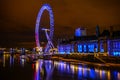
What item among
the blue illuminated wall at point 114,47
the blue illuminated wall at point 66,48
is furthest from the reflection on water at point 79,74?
the blue illuminated wall at point 66,48

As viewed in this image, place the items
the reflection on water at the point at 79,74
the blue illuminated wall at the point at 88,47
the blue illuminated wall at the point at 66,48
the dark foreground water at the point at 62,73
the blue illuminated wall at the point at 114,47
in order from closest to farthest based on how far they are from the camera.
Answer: the reflection on water at the point at 79,74, the dark foreground water at the point at 62,73, the blue illuminated wall at the point at 114,47, the blue illuminated wall at the point at 88,47, the blue illuminated wall at the point at 66,48

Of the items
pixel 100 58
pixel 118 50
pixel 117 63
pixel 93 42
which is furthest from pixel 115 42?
pixel 117 63

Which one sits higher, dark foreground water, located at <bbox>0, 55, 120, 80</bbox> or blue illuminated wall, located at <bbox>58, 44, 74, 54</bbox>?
blue illuminated wall, located at <bbox>58, 44, 74, 54</bbox>

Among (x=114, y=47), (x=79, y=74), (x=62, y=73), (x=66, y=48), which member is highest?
(x=66, y=48)

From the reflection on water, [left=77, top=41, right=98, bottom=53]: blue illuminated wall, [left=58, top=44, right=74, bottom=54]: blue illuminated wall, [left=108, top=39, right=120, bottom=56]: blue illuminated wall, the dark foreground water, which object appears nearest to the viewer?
the reflection on water

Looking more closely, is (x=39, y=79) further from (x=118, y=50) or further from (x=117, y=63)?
(x=118, y=50)

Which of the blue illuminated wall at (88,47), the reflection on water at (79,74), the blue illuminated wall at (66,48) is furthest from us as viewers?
the blue illuminated wall at (66,48)

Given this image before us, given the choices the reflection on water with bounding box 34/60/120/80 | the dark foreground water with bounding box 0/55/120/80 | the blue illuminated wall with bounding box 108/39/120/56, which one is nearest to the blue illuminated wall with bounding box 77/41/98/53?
the blue illuminated wall with bounding box 108/39/120/56

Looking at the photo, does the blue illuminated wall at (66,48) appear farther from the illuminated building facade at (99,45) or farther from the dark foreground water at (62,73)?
the dark foreground water at (62,73)

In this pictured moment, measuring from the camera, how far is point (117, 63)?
78.3m

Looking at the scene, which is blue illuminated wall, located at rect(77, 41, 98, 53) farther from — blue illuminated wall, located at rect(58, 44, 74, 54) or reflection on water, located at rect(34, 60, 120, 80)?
reflection on water, located at rect(34, 60, 120, 80)

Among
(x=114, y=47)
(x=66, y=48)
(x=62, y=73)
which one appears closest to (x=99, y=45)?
(x=114, y=47)

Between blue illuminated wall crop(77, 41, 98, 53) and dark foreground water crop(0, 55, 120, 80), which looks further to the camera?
blue illuminated wall crop(77, 41, 98, 53)

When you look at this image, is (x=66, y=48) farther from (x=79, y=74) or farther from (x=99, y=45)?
(x=79, y=74)
